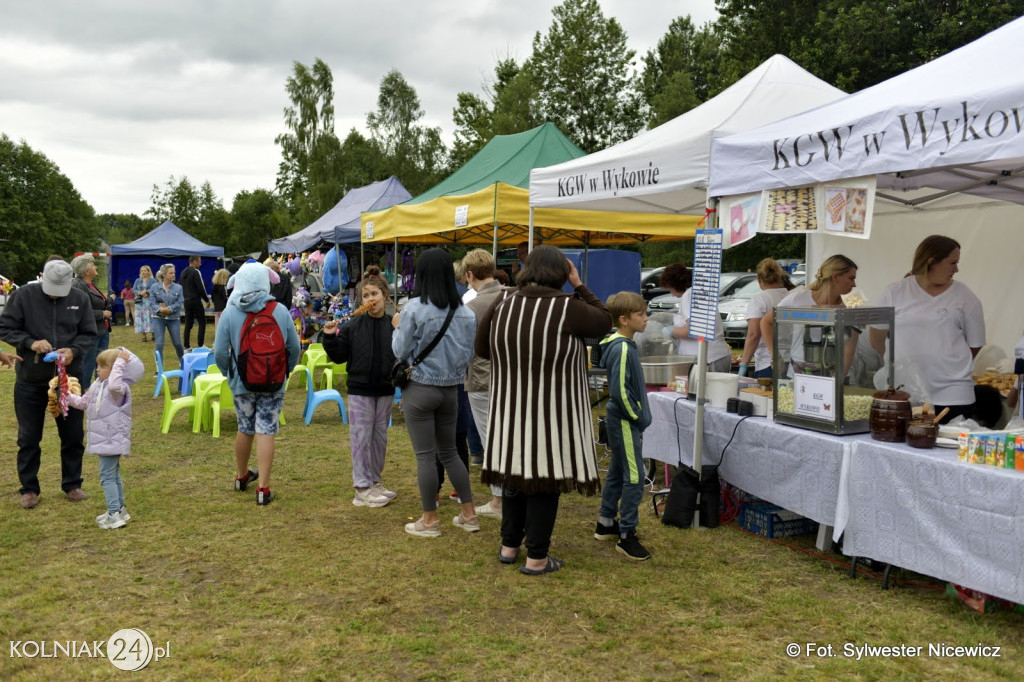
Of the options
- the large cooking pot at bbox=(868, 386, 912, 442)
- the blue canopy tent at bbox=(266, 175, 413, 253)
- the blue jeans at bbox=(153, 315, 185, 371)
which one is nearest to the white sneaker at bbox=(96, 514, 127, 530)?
the large cooking pot at bbox=(868, 386, 912, 442)

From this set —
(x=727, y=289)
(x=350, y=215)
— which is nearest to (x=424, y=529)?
(x=727, y=289)

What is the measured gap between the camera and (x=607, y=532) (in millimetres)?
4410

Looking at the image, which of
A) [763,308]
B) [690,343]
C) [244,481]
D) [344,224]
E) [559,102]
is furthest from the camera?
[559,102]

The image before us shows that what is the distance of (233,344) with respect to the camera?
4.84 meters

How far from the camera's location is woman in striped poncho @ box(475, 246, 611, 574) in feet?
11.6

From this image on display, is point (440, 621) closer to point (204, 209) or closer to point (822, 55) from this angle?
point (822, 55)

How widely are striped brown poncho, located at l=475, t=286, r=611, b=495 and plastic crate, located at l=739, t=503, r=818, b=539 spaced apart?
1.32 meters

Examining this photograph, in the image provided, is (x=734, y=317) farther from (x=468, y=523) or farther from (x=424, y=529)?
(x=424, y=529)

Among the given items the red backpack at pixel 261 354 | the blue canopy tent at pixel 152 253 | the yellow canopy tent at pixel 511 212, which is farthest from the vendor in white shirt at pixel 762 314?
the blue canopy tent at pixel 152 253

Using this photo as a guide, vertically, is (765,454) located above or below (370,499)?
above

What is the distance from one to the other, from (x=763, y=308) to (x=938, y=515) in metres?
2.39

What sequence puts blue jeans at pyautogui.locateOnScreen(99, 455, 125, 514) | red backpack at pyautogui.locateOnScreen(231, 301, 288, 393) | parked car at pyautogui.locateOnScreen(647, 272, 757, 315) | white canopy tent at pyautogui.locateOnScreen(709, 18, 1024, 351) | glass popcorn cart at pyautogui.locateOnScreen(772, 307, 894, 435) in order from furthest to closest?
parked car at pyautogui.locateOnScreen(647, 272, 757, 315), red backpack at pyautogui.locateOnScreen(231, 301, 288, 393), blue jeans at pyautogui.locateOnScreen(99, 455, 125, 514), glass popcorn cart at pyautogui.locateOnScreen(772, 307, 894, 435), white canopy tent at pyautogui.locateOnScreen(709, 18, 1024, 351)

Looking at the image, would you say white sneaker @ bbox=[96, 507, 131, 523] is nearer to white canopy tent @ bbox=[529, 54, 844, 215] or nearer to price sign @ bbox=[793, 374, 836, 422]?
white canopy tent @ bbox=[529, 54, 844, 215]

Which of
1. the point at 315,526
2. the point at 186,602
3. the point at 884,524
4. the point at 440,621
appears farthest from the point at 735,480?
the point at 186,602
